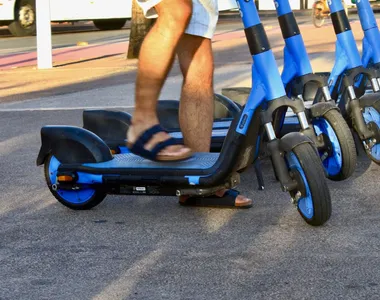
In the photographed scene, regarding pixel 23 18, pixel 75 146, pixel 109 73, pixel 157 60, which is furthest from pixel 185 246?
pixel 23 18

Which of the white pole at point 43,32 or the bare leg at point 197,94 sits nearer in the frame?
the bare leg at point 197,94

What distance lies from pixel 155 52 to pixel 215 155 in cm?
60

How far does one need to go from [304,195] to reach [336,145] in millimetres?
871

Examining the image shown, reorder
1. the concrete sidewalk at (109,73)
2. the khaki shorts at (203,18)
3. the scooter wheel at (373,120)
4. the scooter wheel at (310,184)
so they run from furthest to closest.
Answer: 1. the concrete sidewalk at (109,73)
2. the scooter wheel at (373,120)
3. the khaki shorts at (203,18)
4. the scooter wheel at (310,184)

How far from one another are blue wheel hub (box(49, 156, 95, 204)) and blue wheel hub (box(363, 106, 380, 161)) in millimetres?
1607

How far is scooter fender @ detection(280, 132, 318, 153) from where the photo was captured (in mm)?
4496

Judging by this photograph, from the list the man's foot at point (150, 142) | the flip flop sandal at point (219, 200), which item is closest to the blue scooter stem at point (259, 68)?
the man's foot at point (150, 142)

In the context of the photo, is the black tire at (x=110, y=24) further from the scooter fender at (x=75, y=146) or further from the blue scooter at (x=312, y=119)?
the scooter fender at (x=75, y=146)

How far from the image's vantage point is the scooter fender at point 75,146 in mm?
5164

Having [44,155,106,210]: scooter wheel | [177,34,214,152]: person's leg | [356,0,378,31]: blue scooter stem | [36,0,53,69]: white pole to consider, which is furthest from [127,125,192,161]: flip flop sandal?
[36,0,53,69]: white pole

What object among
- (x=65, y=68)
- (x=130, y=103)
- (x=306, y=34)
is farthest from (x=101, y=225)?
(x=306, y=34)

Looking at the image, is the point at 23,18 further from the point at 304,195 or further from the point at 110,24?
the point at 304,195

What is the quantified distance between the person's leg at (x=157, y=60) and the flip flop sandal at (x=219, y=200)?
1.30 ft

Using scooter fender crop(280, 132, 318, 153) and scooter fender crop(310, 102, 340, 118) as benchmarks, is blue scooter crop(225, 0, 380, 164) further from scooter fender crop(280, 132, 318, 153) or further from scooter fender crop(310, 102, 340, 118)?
scooter fender crop(280, 132, 318, 153)
